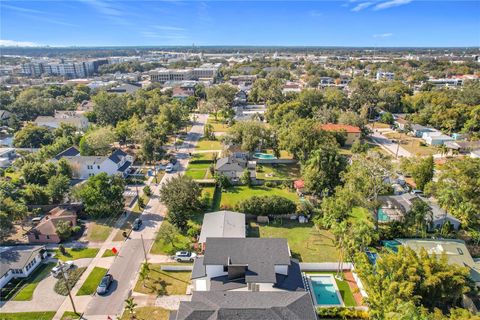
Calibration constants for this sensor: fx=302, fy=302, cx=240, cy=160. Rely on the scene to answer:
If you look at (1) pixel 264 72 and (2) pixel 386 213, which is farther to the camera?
(1) pixel 264 72

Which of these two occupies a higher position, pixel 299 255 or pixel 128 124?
pixel 128 124

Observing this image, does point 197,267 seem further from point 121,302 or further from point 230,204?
point 230,204

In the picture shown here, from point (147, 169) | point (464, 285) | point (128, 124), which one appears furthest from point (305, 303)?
point (128, 124)

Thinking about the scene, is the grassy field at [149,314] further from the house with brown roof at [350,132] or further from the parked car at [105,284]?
the house with brown roof at [350,132]

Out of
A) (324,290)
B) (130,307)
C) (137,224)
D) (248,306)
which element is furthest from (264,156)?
(130,307)

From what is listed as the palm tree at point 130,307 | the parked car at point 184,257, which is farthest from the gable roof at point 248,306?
the parked car at point 184,257

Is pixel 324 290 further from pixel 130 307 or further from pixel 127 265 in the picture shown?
pixel 127 265
